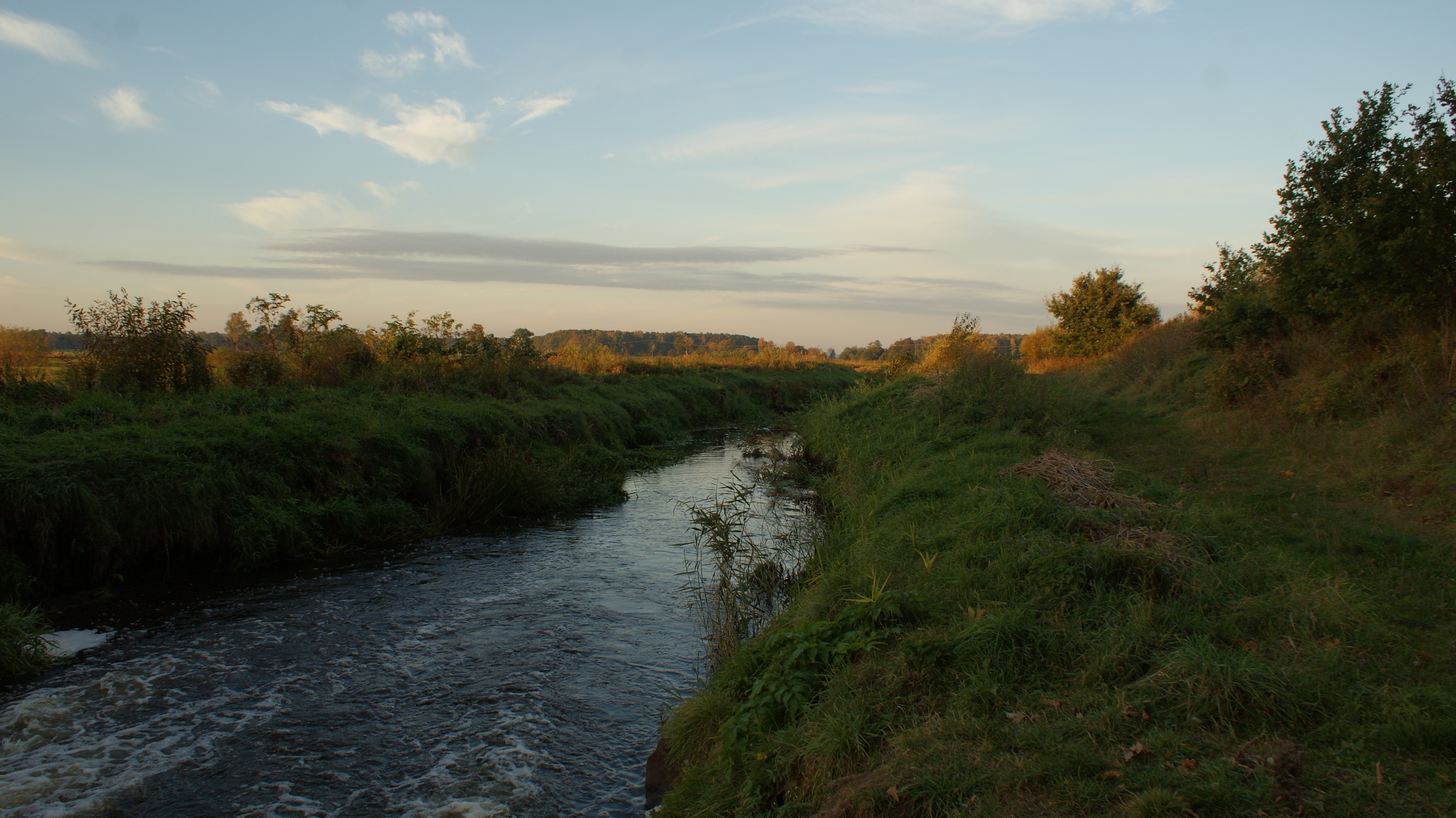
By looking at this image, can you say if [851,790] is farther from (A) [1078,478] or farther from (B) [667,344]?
(B) [667,344]

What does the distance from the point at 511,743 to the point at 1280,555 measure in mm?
6094

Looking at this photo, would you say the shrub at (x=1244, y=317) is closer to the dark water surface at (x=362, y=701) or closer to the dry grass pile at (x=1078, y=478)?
the dry grass pile at (x=1078, y=478)

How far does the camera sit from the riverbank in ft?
26.7

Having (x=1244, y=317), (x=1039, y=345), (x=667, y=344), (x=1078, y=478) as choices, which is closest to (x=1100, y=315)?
(x=1039, y=345)

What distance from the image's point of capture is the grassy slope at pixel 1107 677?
340 centimetres

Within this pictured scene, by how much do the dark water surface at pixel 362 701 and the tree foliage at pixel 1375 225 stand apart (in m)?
10.0

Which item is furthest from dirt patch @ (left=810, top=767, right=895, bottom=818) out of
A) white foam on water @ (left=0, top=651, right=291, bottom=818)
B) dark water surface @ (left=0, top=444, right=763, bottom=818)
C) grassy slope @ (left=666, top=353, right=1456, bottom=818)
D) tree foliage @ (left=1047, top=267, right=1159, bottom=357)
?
tree foliage @ (left=1047, top=267, right=1159, bottom=357)

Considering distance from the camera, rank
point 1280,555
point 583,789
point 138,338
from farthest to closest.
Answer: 1. point 138,338
2. point 1280,555
3. point 583,789

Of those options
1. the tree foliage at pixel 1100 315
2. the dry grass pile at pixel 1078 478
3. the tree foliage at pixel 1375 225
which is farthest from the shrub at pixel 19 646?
the tree foliage at pixel 1100 315

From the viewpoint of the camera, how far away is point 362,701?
612 cm

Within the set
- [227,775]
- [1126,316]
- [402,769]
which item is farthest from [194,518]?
[1126,316]

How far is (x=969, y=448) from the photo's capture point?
11438 mm

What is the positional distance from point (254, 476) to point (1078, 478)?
33.5 feet

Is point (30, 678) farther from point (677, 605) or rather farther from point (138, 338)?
point (138, 338)
